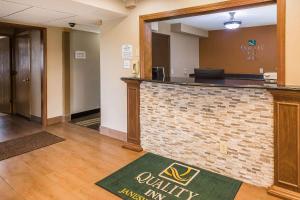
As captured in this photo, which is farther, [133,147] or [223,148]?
[133,147]

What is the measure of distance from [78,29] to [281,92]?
187 inches

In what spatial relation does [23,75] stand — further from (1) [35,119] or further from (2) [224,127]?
(2) [224,127]

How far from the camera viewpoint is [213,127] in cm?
287

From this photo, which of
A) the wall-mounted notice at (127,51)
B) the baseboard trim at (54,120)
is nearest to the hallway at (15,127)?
the baseboard trim at (54,120)

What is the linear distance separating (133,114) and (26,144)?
194cm

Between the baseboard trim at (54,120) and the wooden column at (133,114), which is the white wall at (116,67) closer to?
the wooden column at (133,114)

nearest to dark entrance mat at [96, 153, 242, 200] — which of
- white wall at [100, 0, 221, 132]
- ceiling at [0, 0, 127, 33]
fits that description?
white wall at [100, 0, 221, 132]

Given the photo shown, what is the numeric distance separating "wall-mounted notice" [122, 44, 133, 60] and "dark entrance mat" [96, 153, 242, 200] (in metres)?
1.72

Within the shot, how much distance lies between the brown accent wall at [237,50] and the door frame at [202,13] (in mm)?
3861

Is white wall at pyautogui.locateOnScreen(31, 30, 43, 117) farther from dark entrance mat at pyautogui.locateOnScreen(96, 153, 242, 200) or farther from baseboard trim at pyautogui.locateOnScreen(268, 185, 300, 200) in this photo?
baseboard trim at pyautogui.locateOnScreen(268, 185, 300, 200)

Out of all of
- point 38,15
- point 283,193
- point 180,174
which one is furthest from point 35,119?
point 283,193

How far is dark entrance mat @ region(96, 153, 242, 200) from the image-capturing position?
2412 millimetres

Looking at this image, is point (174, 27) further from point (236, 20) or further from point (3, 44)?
point (3, 44)

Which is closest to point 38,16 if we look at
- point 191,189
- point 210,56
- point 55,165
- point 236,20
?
point 55,165
